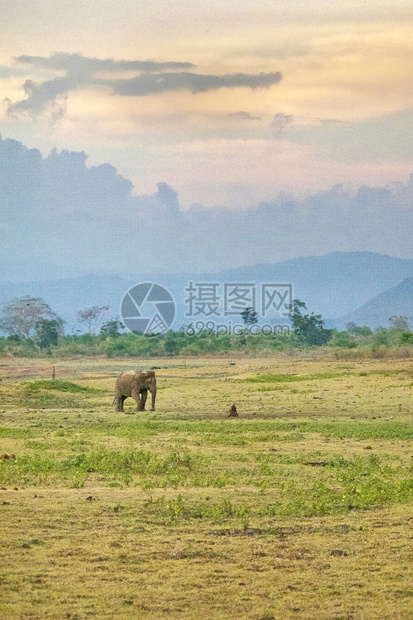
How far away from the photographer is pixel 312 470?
731 inches

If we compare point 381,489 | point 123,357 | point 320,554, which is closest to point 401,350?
point 123,357

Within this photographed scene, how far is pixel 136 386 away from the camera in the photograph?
1412 inches

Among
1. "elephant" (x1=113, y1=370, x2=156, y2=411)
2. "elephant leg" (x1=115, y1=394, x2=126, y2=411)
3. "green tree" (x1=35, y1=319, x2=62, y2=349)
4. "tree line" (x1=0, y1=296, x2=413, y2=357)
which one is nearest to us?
"elephant" (x1=113, y1=370, x2=156, y2=411)

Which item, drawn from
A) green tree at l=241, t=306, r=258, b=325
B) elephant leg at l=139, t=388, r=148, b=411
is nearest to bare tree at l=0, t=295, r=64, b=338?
green tree at l=241, t=306, r=258, b=325

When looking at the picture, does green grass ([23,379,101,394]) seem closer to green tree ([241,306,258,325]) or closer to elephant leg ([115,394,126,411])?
elephant leg ([115,394,126,411])

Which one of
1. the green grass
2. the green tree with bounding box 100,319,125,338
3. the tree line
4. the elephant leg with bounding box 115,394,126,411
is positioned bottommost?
the elephant leg with bounding box 115,394,126,411

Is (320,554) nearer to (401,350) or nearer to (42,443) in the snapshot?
(42,443)

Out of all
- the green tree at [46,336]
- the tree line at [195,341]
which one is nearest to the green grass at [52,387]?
the tree line at [195,341]

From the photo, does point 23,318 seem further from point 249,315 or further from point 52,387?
point 52,387

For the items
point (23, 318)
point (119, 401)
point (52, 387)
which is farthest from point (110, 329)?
point (119, 401)

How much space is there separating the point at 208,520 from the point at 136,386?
877 inches

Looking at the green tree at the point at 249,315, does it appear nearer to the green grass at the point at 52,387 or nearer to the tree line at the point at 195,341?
the tree line at the point at 195,341

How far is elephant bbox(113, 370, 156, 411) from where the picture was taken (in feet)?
118

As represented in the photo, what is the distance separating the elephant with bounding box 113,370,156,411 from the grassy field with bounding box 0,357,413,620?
270 inches
